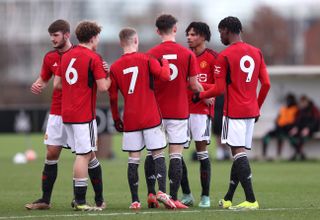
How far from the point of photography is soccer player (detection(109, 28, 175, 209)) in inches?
522

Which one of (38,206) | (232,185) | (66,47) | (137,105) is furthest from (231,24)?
(38,206)

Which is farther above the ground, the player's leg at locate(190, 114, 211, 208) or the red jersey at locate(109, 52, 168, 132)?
the red jersey at locate(109, 52, 168, 132)

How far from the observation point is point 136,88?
523 inches

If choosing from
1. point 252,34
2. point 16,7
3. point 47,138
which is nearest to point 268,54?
point 252,34

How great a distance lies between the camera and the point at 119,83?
43.8 feet

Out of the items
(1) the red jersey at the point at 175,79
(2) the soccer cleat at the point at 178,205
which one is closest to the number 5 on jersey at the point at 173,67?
(1) the red jersey at the point at 175,79

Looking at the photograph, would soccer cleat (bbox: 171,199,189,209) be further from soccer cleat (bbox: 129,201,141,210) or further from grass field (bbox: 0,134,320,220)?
soccer cleat (bbox: 129,201,141,210)

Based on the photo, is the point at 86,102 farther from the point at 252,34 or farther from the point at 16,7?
the point at 16,7

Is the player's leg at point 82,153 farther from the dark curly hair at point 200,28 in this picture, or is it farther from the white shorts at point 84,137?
the dark curly hair at point 200,28

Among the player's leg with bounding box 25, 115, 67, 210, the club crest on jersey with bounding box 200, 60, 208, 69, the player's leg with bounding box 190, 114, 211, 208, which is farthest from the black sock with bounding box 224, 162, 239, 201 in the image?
the player's leg with bounding box 25, 115, 67, 210

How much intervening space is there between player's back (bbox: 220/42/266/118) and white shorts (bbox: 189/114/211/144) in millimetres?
1063

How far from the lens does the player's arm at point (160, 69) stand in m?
13.1

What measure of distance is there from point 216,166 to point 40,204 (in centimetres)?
1177

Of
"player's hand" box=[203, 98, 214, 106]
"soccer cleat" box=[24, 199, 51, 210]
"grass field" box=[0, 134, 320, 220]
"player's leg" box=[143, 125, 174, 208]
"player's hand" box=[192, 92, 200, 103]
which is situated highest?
"player's hand" box=[192, 92, 200, 103]
